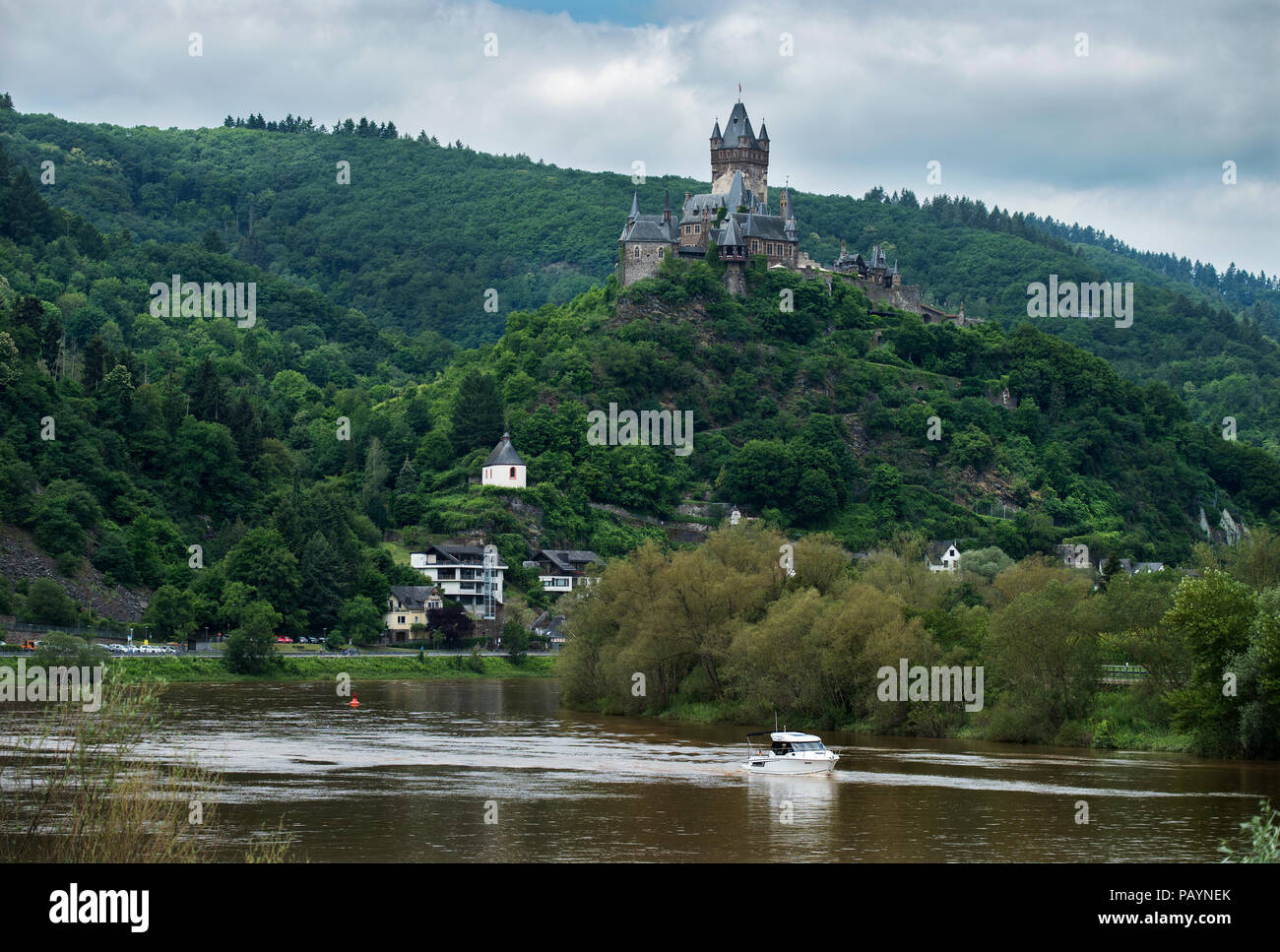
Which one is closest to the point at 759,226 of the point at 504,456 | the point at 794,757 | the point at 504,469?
the point at 504,456

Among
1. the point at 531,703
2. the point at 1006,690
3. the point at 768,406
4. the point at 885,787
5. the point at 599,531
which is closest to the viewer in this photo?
the point at 885,787

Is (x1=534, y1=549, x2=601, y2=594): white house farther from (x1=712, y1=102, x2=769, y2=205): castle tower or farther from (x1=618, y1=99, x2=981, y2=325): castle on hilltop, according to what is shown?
(x1=712, y1=102, x2=769, y2=205): castle tower

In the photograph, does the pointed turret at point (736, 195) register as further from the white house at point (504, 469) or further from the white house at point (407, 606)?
the white house at point (407, 606)

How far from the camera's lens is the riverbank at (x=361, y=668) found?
103 metres

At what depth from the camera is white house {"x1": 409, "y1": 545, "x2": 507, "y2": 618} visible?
146875 mm

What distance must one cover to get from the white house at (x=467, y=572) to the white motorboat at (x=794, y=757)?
8933 centimetres

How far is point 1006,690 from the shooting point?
6950cm

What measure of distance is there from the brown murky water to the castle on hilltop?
110m

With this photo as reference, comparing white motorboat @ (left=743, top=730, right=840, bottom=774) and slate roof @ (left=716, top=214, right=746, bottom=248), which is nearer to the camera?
white motorboat @ (left=743, top=730, right=840, bottom=774)

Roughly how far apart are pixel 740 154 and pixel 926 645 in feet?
423

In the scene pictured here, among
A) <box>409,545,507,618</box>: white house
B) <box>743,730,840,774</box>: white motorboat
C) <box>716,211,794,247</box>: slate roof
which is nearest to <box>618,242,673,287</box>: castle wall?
<box>716,211,794,247</box>: slate roof

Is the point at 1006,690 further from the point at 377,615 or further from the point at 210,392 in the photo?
the point at 210,392
